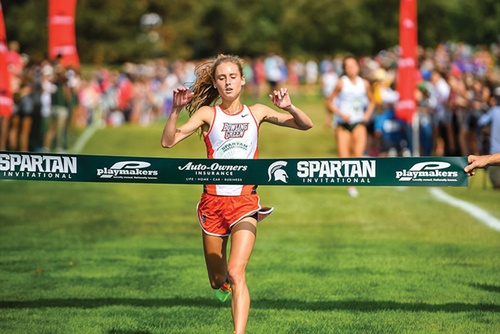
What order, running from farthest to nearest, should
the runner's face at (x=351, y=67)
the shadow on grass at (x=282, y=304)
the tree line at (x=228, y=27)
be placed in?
the tree line at (x=228, y=27)
the runner's face at (x=351, y=67)
the shadow on grass at (x=282, y=304)

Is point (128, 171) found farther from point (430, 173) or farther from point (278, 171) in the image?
point (430, 173)

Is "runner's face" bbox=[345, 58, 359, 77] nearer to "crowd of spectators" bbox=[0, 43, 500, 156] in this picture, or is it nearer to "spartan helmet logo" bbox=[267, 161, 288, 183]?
"crowd of spectators" bbox=[0, 43, 500, 156]

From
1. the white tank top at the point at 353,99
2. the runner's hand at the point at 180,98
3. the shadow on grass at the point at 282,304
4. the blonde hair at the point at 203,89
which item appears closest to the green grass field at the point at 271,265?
the shadow on grass at the point at 282,304

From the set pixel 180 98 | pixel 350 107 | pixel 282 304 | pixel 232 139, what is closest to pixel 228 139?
pixel 232 139

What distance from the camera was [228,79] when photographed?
7.70 meters

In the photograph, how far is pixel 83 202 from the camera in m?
17.9

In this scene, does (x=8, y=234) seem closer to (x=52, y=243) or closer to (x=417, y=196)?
(x=52, y=243)

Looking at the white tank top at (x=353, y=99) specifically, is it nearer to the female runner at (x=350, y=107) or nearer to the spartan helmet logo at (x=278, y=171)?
the female runner at (x=350, y=107)

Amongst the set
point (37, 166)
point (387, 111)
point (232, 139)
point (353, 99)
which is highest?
point (387, 111)

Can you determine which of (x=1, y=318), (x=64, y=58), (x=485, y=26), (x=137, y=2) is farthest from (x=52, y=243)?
(x=137, y=2)

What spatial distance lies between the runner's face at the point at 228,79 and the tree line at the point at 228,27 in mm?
59101

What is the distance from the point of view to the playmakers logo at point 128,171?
26.0 ft

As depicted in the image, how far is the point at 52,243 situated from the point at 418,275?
487cm

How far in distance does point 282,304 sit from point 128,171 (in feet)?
7.37
